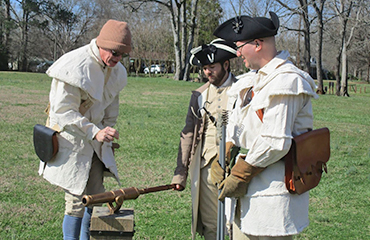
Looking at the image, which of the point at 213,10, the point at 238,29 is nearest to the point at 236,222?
the point at 238,29

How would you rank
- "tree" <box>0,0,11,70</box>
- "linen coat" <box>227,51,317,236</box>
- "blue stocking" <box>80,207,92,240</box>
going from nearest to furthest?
"linen coat" <box>227,51,317,236</box>
"blue stocking" <box>80,207,92,240</box>
"tree" <box>0,0,11,70</box>

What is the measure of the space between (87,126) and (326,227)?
3221mm

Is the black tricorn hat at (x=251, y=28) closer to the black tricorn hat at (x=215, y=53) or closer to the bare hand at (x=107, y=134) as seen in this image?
the black tricorn hat at (x=215, y=53)

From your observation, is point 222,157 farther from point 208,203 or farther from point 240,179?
point 208,203

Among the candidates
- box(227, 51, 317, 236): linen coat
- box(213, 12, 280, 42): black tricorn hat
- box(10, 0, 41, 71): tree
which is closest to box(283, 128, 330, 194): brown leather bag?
box(227, 51, 317, 236): linen coat

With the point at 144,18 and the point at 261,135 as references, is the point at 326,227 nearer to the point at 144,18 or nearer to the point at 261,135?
the point at 261,135

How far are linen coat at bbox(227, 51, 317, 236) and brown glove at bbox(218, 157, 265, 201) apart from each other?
0.04 meters

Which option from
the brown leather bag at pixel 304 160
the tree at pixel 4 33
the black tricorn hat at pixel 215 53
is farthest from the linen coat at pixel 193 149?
the tree at pixel 4 33

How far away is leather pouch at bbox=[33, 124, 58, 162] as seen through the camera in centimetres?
354

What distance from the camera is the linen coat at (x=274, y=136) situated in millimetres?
2533

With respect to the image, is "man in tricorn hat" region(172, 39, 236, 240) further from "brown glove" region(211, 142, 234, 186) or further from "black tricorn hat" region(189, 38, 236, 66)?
"brown glove" region(211, 142, 234, 186)

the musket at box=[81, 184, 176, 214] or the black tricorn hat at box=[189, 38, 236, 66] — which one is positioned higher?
the black tricorn hat at box=[189, 38, 236, 66]

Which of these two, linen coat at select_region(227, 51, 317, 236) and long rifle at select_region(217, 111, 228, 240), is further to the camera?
long rifle at select_region(217, 111, 228, 240)

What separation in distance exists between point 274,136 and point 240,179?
1.19 feet
